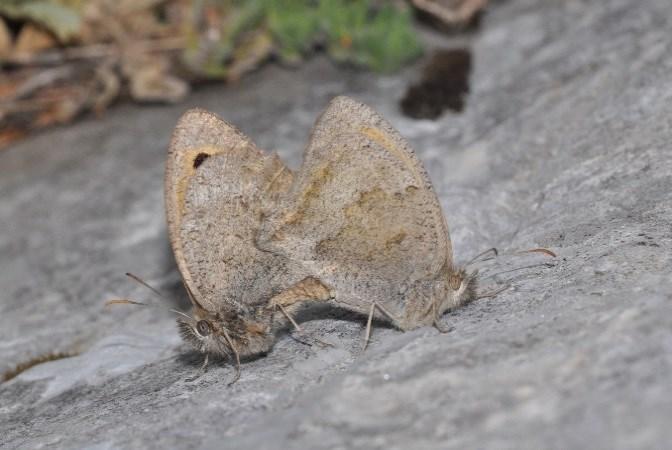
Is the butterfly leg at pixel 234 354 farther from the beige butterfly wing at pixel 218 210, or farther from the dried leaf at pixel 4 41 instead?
Answer: the dried leaf at pixel 4 41

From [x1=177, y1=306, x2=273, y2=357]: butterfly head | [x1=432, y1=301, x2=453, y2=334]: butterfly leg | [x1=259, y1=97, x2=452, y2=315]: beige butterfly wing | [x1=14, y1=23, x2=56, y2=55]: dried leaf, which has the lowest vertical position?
[x1=432, y1=301, x2=453, y2=334]: butterfly leg

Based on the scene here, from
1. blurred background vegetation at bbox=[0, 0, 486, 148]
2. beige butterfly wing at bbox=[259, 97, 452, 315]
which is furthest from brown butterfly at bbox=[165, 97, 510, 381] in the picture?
blurred background vegetation at bbox=[0, 0, 486, 148]

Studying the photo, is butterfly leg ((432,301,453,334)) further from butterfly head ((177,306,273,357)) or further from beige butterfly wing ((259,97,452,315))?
butterfly head ((177,306,273,357))

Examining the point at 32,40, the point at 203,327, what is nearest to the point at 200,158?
the point at 203,327

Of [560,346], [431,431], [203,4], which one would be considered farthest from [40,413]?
[203,4]

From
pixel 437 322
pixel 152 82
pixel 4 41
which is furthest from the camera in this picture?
pixel 4 41

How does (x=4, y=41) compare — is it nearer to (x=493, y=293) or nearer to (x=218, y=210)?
(x=218, y=210)

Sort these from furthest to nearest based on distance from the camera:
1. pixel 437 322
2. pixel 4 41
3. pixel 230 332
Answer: pixel 4 41 < pixel 230 332 < pixel 437 322

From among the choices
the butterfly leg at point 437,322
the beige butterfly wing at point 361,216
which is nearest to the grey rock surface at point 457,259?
the butterfly leg at point 437,322
